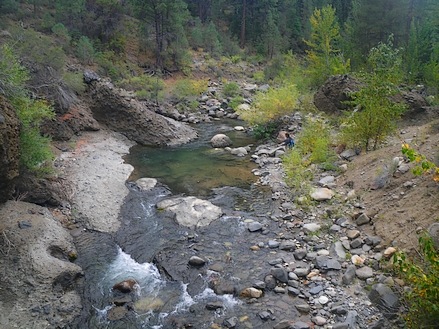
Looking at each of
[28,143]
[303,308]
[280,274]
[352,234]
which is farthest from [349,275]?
[28,143]

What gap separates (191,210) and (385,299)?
22.6 ft

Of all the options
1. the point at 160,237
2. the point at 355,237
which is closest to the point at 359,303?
the point at 355,237

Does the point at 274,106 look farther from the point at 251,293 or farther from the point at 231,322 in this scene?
the point at 231,322

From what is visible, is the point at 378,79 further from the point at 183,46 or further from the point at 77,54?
the point at 183,46

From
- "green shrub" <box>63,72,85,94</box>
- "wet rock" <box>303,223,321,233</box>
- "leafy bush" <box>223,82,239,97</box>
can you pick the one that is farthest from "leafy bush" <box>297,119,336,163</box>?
"leafy bush" <box>223,82,239,97</box>

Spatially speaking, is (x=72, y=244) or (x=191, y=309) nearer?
(x=191, y=309)

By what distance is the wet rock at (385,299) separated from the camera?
7.25m

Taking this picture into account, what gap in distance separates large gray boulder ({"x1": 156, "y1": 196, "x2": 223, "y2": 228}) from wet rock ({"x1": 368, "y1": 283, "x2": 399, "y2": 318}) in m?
5.71

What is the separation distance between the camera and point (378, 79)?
1357cm

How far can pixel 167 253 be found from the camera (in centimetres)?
1052

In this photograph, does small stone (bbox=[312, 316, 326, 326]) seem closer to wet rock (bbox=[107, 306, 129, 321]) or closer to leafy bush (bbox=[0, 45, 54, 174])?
wet rock (bbox=[107, 306, 129, 321])

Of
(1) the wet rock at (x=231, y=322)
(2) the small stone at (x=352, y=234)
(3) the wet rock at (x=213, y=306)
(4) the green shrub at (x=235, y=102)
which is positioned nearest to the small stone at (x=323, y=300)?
(1) the wet rock at (x=231, y=322)

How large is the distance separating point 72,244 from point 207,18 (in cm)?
4652

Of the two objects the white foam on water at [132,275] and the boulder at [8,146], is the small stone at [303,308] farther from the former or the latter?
the boulder at [8,146]
